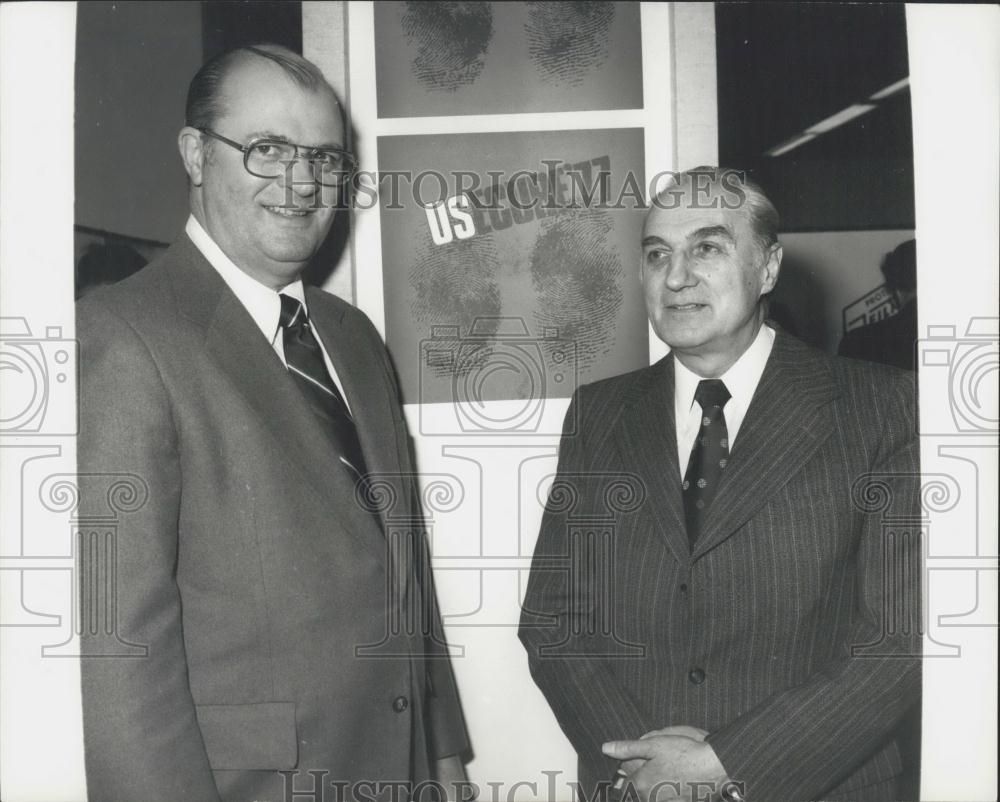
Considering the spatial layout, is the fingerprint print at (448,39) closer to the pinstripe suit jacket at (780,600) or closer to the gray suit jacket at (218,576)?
the gray suit jacket at (218,576)

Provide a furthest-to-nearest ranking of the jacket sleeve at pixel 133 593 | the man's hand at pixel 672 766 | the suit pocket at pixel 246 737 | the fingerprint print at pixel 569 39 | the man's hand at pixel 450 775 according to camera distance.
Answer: the fingerprint print at pixel 569 39
the man's hand at pixel 450 775
the man's hand at pixel 672 766
the suit pocket at pixel 246 737
the jacket sleeve at pixel 133 593

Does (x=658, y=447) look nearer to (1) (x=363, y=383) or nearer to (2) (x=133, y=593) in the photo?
(1) (x=363, y=383)

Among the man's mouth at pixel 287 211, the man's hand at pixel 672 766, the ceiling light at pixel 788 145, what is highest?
the ceiling light at pixel 788 145

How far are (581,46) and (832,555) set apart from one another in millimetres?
1210

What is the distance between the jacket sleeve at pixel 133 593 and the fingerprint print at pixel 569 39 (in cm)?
109

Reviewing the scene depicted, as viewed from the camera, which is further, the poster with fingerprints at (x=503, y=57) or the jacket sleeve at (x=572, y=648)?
the poster with fingerprints at (x=503, y=57)

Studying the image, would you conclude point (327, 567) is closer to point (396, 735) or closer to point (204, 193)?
point (396, 735)

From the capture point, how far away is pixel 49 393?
162 centimetres

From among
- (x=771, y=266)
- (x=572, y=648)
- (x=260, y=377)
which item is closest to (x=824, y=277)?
(x=771, y=266)

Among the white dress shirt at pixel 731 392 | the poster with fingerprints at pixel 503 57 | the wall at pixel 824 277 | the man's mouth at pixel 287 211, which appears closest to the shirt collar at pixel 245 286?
the man's mouth at pixel 287 211

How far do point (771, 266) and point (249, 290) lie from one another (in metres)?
1.03

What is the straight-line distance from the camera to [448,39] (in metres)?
1.86

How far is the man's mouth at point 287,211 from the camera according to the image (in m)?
1.54

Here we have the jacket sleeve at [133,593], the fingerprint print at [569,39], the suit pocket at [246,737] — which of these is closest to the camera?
the jacket sleeve at [133,593]
